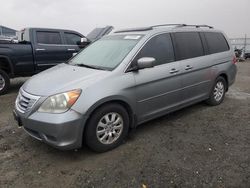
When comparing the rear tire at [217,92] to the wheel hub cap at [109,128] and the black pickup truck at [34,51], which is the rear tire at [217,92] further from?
the black pickup truck at [34,51]

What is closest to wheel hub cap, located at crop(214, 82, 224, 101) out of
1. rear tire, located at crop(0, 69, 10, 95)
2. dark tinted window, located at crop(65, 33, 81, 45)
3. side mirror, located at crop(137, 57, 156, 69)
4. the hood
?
side mirror, located at crop(137, 57, 156, 69)

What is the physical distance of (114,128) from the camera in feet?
12.0

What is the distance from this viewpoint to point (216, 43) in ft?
18.1

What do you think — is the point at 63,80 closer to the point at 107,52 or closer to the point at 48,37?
the point at 107,52

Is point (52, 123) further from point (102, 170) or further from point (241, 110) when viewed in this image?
point (241, 110)

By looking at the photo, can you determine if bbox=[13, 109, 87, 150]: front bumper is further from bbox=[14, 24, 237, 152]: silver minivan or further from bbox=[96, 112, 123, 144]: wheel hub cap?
bbox=[96, 112, 123, 144]: wheel hub cap

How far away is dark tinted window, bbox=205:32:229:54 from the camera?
17.5ft

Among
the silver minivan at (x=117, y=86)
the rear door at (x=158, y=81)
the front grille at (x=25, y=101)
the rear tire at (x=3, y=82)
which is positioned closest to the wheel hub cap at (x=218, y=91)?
the silver minivan at (x=117, y=86)

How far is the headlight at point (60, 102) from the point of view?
3.20m

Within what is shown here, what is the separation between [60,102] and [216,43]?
3.77 m

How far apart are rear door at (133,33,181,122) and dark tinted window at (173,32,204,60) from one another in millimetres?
185

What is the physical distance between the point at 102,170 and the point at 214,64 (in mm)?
3341

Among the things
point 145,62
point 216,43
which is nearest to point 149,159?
point 145,62

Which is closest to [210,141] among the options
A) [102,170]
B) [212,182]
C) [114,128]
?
[212,182]
